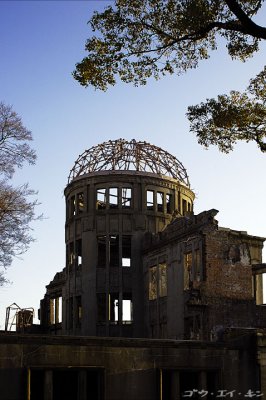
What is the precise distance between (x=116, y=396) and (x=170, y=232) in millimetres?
19169

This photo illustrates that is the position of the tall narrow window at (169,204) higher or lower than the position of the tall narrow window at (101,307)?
higher

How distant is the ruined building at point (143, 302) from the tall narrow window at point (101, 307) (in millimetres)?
94

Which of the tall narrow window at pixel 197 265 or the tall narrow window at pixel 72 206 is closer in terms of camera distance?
the tall narrow window at pixel 197 265

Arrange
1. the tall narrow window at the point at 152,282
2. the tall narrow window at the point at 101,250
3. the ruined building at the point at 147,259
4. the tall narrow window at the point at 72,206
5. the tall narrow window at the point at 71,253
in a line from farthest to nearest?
the tall narrow window at the point at 72,206
the tall narrow window at the point at 71,253
the tall narrow window at the point at 101,250
the tall narrow window at the point at 152,282
the ruined building at the point at 147,259

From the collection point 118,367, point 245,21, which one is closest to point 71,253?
point 118,367

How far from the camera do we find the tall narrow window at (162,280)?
41094 mm

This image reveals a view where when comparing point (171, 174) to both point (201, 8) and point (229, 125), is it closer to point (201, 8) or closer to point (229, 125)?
point (229, 125)

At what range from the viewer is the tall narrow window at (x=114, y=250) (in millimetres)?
44103

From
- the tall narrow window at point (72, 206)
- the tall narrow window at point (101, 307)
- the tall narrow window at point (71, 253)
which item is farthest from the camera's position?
the tall narrow window at point (72, 206)

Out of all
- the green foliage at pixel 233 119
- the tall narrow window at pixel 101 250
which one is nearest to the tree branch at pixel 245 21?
the green foliage at pixel 233 119

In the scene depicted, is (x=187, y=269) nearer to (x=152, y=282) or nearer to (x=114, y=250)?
(x=152, y=282)

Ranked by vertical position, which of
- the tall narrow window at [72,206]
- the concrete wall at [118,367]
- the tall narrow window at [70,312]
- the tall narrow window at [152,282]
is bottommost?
the concrete wall at [118,367]

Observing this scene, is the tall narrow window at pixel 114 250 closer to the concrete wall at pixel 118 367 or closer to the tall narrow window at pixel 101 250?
the tall narrow window at pixel 101 250

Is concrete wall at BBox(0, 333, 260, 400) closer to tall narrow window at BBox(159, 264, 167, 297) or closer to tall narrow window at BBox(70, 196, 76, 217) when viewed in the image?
tall narrow window at BBox(159, 264, 167, 297)
